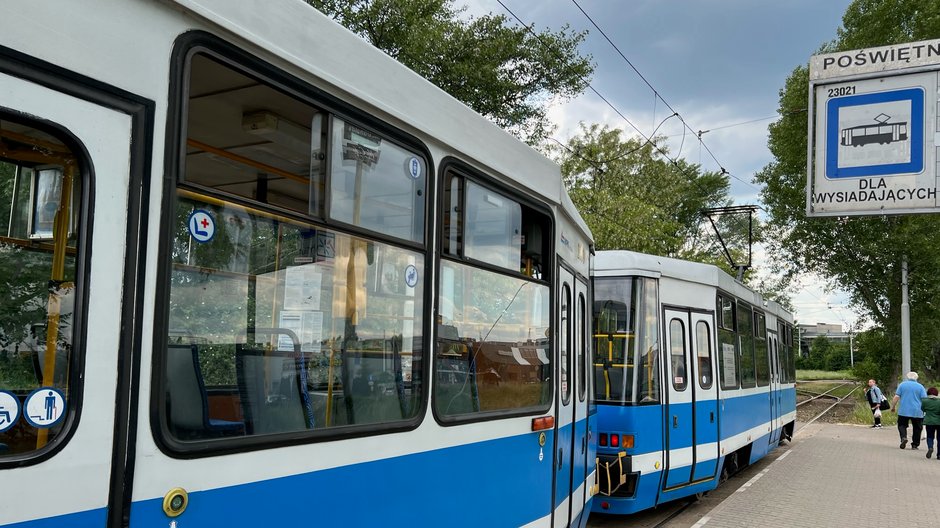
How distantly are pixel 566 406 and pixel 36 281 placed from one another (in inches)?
150

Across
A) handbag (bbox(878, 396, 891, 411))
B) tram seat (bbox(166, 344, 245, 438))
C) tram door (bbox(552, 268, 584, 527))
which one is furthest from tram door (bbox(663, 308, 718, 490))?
handbag (bbox(878, 396, 891, 411))

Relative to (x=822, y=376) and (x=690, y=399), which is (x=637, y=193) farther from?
(x=822, y=376)

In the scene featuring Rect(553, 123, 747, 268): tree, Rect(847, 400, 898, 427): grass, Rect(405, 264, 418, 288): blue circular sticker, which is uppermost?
Rect(553, 123, 747, 268): tree

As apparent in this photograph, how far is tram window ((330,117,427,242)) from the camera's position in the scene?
2.81 m

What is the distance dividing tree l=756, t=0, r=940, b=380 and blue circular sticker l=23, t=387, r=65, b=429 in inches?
1233

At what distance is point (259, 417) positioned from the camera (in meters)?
2.48

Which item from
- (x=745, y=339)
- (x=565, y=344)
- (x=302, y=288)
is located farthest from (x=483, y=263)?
(x=745, y=339)

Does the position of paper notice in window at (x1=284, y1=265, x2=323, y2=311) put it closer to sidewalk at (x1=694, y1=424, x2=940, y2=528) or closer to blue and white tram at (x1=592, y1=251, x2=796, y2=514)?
blue and white tram at (x1=592, y1=251, x2=796, y2=514)

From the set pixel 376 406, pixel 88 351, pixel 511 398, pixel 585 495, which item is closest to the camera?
pixel 88 351

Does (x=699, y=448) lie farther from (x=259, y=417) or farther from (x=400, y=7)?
(x=400, y=7)

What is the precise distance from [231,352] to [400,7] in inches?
544

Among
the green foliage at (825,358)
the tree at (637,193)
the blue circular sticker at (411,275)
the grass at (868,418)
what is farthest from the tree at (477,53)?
the green foliage at (825,358)

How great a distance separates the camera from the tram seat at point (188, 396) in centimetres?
213

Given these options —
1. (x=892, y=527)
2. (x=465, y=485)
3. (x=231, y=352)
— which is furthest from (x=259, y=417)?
(x=892, y=527)
